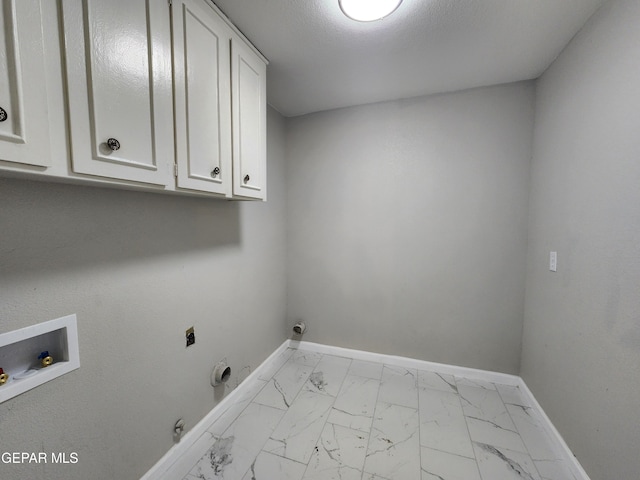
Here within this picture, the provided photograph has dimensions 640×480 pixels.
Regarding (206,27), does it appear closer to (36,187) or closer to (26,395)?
(36,187)

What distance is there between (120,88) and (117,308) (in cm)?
87

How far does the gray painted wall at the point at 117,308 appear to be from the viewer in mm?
848

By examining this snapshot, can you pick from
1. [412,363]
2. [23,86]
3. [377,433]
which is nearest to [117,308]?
[23,86]

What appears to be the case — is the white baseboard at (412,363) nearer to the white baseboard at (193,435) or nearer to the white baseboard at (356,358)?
the white baseboard at (356,358)

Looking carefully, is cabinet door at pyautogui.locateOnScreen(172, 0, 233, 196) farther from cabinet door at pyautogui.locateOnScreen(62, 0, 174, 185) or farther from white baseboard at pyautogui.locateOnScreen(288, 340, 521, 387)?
white baseboard at pyautogui.locateOnScreen(288, 340, 521, 387)

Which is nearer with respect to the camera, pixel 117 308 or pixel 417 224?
pixel 117 308

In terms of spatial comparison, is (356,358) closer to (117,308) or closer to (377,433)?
(377,433)

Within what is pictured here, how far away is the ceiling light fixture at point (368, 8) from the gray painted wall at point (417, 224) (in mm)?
987

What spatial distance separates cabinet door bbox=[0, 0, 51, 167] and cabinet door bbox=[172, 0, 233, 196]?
16.9 inches

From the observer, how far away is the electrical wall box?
0.81 meters

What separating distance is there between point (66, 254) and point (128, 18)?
0.86 meters

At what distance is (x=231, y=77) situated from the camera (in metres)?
1.37

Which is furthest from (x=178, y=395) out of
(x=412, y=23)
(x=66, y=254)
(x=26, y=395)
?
(x=412, y=23)

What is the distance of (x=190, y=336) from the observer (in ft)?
4.85
